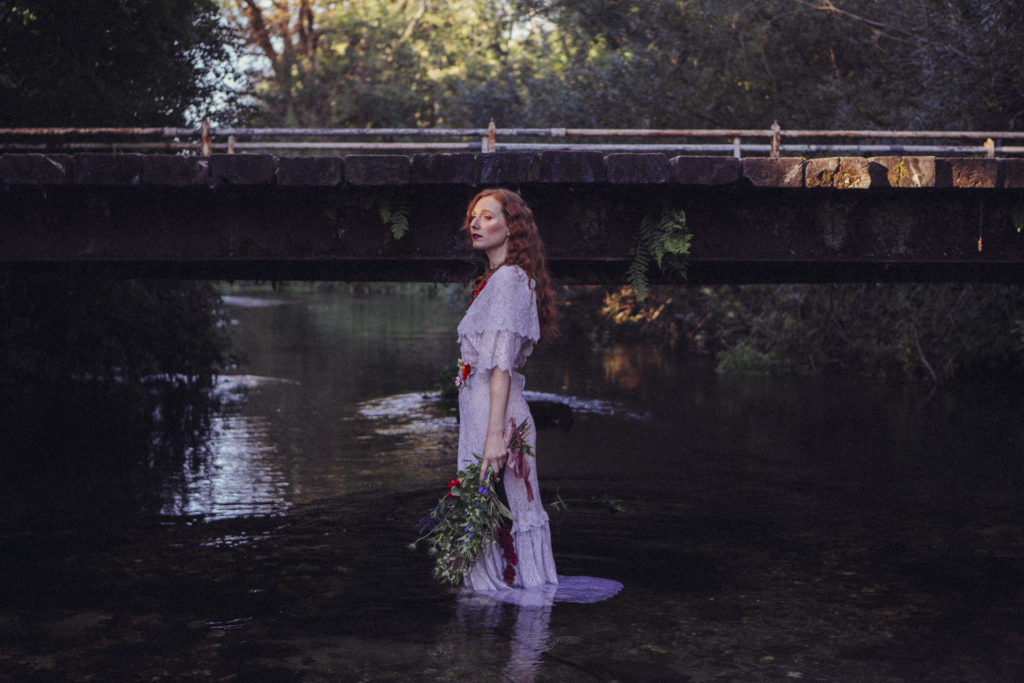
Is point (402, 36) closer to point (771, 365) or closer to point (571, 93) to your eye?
point (571, 93)

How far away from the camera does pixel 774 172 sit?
8.55 m

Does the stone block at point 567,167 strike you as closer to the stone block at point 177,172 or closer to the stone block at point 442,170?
the stone block at point 442,170

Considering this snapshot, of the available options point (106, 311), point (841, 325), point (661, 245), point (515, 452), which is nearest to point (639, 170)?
point (661, 245)

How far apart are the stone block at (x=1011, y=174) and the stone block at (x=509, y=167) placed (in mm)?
3388

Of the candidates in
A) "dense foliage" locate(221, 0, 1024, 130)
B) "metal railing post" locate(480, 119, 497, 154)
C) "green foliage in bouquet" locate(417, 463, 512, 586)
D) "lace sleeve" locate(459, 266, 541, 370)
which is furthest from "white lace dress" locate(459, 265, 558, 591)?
"dense foliage" locate(221, 0, 1024, 130)

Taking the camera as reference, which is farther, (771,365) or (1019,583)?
(771,365)

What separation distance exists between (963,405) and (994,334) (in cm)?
169

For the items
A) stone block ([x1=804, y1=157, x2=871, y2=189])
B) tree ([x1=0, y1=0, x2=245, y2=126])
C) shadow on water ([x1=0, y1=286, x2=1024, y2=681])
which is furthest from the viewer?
tree ([x1=0, y1=0, x2=245, y2=126])

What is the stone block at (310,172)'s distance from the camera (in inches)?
334

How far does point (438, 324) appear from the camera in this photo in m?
38.7

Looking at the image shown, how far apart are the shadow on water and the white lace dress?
→ 0.25 m

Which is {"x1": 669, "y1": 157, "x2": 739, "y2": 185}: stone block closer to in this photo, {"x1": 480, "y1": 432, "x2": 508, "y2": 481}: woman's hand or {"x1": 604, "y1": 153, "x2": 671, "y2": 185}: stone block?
{"x1": 604, "y1": 153, "x2": 671, "y2": 185}: stone block

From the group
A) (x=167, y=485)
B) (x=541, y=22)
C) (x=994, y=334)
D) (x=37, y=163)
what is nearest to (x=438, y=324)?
(x=541, y=22)

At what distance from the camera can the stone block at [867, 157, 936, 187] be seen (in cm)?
855
